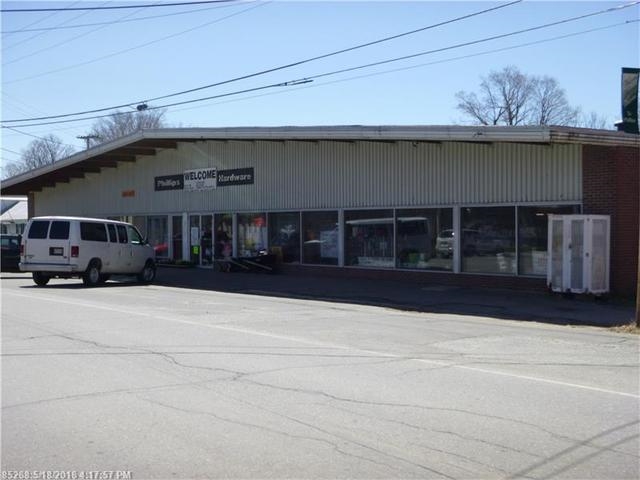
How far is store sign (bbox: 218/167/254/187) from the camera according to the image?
28016mm

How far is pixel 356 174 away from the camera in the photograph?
933 inches

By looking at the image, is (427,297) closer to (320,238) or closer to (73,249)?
(320,238)

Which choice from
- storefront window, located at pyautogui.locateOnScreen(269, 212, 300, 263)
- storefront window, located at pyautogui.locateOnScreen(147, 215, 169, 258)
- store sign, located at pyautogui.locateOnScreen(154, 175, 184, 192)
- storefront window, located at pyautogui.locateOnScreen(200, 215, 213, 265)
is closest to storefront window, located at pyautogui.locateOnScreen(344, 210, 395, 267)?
storefront window, located at pyautogui.locateOnScreen(269, 212, 300, 263)

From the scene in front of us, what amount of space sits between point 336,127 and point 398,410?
15180 millimetres

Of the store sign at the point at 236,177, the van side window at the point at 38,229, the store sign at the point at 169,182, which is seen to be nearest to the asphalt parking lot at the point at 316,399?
the van side window at the point at 38,229

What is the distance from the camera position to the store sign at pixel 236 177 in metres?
28.0

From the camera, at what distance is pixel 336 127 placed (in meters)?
21.2

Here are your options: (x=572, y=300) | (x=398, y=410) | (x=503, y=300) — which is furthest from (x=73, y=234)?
(x=398, y=410)

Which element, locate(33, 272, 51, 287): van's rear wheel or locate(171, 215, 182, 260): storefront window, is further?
locate(171, 215, 182, 260): storefront window

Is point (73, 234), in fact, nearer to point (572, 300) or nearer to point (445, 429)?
point (572, 300)

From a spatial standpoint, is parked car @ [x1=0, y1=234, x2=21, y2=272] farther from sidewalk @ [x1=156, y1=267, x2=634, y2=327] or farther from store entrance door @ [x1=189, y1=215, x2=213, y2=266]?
sidewalk @ [x1=156, y1=267, x2=634, y2=327]

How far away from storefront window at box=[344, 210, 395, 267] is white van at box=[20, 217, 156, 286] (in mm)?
7455
